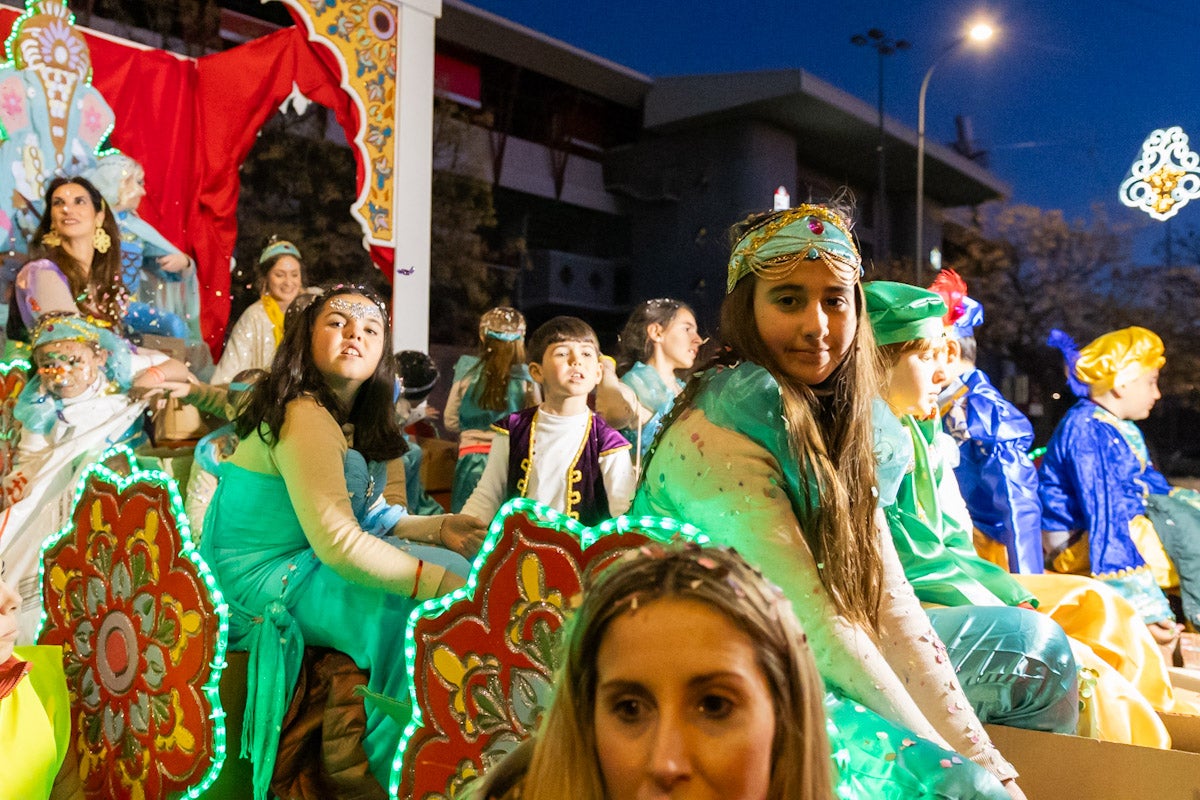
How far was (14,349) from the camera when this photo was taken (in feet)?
16.1

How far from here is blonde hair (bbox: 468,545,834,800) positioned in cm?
108

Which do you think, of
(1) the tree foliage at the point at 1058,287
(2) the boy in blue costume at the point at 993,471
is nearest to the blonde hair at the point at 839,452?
(2) the boy in blue costume at the point at 993,471

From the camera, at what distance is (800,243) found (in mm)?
1768

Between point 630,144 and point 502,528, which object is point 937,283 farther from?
point 630,144

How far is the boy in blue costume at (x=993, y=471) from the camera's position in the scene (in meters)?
4.59

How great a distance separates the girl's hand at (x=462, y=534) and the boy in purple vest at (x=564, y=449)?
88 centimetres

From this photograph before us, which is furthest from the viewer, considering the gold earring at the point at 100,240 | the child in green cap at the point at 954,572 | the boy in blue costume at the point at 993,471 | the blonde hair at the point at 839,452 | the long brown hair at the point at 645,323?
the gold earring at the point at 100,240

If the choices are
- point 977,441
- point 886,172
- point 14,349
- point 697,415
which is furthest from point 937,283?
point 886,172

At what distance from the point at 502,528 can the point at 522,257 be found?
34.5 ft

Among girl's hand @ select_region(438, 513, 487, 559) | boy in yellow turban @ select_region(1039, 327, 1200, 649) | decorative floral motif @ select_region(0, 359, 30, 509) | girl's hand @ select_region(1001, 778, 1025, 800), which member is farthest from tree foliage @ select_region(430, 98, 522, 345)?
girl's hand @ select_region(1001, 778, 1025, 800)

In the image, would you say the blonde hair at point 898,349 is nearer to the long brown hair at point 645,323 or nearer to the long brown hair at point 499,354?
the long brown hair at point 645,323

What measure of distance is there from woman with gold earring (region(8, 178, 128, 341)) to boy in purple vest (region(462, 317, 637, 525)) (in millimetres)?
2574

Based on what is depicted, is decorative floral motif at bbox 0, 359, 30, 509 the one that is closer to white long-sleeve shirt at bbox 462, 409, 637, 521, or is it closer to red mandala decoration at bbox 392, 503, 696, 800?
white long-sleeve shirt at bbox 462, 409, 637, 521

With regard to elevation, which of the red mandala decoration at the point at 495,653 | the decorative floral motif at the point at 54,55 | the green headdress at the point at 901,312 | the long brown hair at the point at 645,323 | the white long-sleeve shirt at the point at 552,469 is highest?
the decorative floral motif at the point at 54,55
